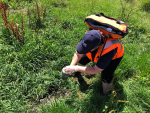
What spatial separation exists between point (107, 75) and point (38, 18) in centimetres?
263

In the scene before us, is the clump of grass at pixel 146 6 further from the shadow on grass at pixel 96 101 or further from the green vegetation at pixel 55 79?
the shadow on grass at pixel 96 101

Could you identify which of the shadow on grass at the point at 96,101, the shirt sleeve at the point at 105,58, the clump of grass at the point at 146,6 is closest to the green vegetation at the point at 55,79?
the shadow on grass at the point at 96,101

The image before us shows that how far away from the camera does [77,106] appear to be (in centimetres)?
191

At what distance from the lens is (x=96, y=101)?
6.49 feet

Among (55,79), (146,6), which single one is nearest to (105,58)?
(55,79)

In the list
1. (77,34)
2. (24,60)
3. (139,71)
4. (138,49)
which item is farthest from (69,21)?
(139,71)

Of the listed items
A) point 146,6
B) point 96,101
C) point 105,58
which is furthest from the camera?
point 146,6

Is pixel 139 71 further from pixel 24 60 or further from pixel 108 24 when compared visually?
pixel 24 60

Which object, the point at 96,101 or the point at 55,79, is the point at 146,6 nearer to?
the point at 96,101

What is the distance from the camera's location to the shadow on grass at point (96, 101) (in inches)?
70.7

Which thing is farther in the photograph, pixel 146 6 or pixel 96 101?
pixel 146 6

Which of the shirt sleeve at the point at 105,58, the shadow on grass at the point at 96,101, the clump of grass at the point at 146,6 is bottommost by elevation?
the shadow on grass at the point at 96,101

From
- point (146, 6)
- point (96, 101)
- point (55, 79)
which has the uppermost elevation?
point (146, 6)

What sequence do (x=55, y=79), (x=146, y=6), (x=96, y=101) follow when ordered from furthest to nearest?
(x=146, y=6)
(x=55, y=79)
(x=96, y=101)
